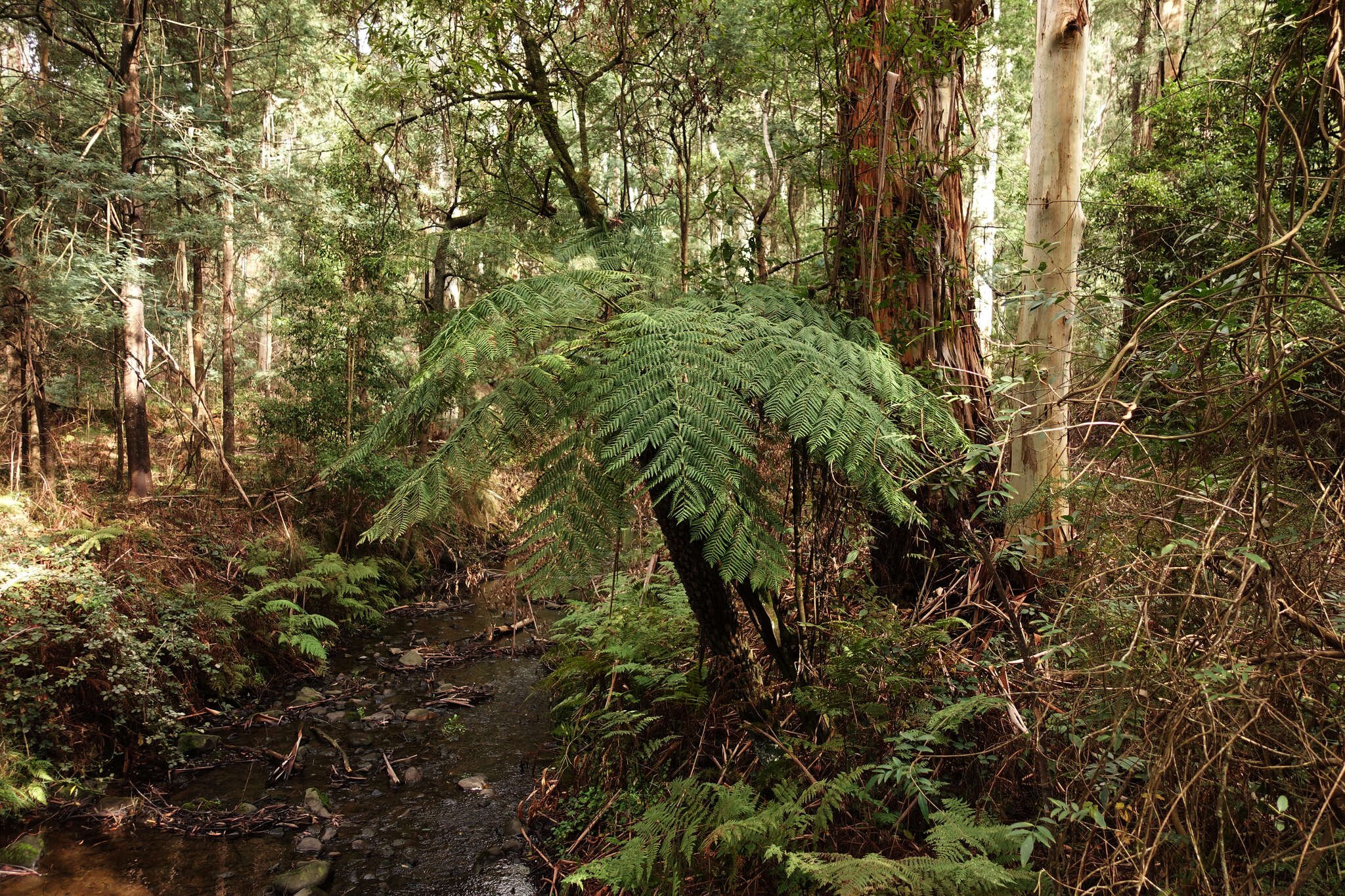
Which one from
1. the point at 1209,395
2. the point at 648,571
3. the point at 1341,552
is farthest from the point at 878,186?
the point at 648,571

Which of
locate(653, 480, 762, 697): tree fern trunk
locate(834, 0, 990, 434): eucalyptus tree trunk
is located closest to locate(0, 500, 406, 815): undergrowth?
locate(653, 480, 762, 697): tree fern trunk

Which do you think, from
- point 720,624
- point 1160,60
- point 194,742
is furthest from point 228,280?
point 1160,60

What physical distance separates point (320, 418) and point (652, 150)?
6.15 metres

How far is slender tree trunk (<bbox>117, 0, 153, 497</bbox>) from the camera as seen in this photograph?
7.16 m

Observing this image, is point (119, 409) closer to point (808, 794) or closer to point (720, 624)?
point (720, 624)

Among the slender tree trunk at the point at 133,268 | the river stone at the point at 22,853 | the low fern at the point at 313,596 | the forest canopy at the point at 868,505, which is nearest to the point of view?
the forest canopy at the point at 868,505

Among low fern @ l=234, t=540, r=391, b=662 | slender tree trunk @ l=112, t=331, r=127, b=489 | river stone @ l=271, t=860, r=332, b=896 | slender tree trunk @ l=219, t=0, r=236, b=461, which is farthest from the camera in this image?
slender tree trunk @ l=219, t=0, r=236, b=461

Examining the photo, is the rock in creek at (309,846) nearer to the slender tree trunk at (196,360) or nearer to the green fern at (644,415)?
the green fern at (644,415)

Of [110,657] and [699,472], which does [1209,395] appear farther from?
[110,657]

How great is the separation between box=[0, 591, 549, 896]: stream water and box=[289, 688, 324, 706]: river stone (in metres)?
0.11

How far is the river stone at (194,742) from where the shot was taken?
5.21 metres

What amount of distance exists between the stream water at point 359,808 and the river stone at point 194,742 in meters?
0.08

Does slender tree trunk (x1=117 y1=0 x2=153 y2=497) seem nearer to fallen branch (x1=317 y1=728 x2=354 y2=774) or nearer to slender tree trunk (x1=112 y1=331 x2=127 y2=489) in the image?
slender tree trunk (x1=112 y1=331 x2=127 y2=489)

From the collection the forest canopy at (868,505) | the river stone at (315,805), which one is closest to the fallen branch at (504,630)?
the forest canopy at (868,505)
